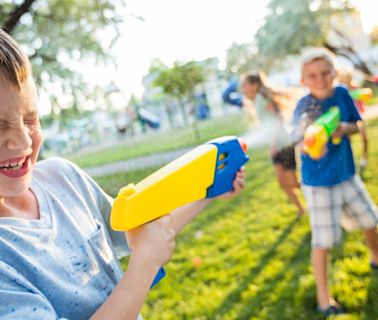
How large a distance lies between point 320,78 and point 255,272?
1453 mm

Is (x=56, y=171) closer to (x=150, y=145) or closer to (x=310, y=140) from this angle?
(x=310, y=140)

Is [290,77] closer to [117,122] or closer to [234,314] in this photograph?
[117,122]

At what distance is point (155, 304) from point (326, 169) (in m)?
1.52

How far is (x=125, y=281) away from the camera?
853 mm

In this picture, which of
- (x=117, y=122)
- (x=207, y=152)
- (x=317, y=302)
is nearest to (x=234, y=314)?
(x=317, y=302)

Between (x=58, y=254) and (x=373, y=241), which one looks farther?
(x=373, y=241)

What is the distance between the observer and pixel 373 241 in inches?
93.9

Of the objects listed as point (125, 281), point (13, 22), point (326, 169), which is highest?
point (13, 22)

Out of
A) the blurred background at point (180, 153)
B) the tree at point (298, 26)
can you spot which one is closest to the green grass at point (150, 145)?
the blurred background at point (180, 153)

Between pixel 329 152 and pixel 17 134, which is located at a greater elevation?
pixel 17 134

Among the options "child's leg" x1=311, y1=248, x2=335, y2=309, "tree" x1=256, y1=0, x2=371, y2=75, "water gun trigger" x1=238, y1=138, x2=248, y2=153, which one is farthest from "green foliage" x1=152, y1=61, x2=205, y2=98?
"tree" x1=256, y1=0, x2=371, y2=75

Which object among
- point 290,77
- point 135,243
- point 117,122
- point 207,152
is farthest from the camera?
point 290,77

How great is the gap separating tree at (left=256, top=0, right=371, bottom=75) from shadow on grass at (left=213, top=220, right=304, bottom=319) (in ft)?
56.3

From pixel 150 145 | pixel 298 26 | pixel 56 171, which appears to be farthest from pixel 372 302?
pixel 298 26
